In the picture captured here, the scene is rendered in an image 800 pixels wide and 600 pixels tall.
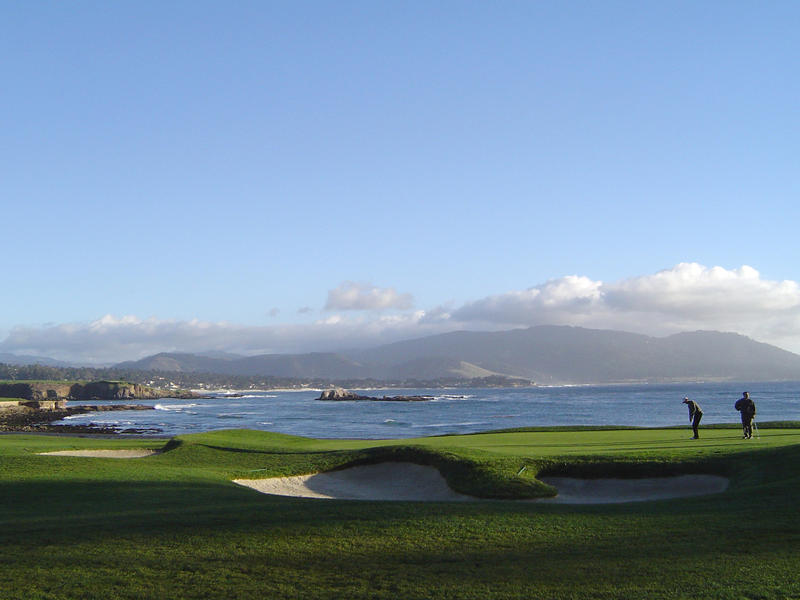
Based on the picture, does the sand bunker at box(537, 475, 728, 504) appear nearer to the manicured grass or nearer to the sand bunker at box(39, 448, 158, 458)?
the manicured grass

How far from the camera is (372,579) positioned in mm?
8305

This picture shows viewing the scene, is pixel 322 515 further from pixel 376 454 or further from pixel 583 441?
pixel 583 441

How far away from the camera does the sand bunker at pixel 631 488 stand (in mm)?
17281

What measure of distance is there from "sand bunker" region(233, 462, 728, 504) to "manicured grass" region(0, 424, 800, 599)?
54cm

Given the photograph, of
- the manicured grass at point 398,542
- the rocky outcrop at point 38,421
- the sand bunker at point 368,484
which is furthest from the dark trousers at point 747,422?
the rocky outcrop at point 38,421

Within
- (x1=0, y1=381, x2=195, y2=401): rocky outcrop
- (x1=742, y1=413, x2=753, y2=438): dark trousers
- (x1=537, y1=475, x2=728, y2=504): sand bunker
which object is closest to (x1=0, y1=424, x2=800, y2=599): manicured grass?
(x1=537, y1=475, x2=728, y2=504): sand bunker

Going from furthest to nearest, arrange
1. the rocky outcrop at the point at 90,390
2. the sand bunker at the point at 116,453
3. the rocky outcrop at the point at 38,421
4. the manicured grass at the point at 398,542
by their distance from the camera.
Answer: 1. the rocky outcrop at the point at 90,390
2. the rocky outcrop at the point at 38,421
3. the sand bunker at the point at 116,453
4. the manicured grass at the point at 398,542

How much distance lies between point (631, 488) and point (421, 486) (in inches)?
225

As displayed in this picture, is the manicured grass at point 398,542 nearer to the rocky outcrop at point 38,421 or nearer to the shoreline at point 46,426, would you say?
the shoreline at point 46,426

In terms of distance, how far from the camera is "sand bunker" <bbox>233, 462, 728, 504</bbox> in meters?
17.5

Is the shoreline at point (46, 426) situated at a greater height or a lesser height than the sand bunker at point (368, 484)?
lesser

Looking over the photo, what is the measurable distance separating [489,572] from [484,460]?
36.6 feet

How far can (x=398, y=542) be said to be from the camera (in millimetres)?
10305

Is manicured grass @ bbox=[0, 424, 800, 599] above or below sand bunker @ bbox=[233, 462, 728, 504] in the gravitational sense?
above
